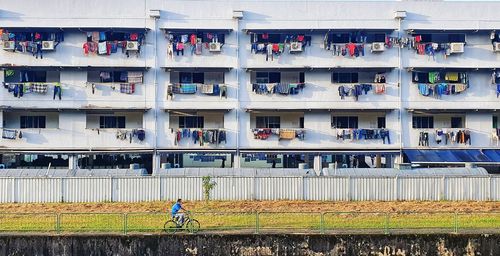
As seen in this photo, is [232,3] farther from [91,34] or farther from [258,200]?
[258,200]

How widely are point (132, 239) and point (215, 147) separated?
2004cm

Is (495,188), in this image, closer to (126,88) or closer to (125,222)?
(125,222)

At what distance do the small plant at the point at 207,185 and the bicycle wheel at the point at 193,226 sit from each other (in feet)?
27.5

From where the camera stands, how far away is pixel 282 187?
3500cm

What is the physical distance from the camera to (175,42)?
44.7 metres

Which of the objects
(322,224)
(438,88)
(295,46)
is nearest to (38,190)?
(322,224)

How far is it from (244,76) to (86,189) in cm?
1515

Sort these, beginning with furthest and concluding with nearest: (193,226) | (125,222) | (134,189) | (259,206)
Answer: (134,189) < (259,206) < (193,226) < (125,222)

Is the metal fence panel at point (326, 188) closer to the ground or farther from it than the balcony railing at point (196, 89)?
closer to the ground

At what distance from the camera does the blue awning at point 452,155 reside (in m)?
43.8

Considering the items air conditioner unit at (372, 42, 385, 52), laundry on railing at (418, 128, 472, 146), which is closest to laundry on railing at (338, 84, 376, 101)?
air conditioner unit at (372, 42, 385, 52)

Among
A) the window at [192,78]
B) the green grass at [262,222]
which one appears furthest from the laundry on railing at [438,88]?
the green grass at [262,222]

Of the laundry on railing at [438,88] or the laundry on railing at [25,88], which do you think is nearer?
the laundry on railing at [25,88]

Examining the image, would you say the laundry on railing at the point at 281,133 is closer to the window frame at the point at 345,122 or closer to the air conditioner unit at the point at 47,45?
the window frame at the point at 345,122
